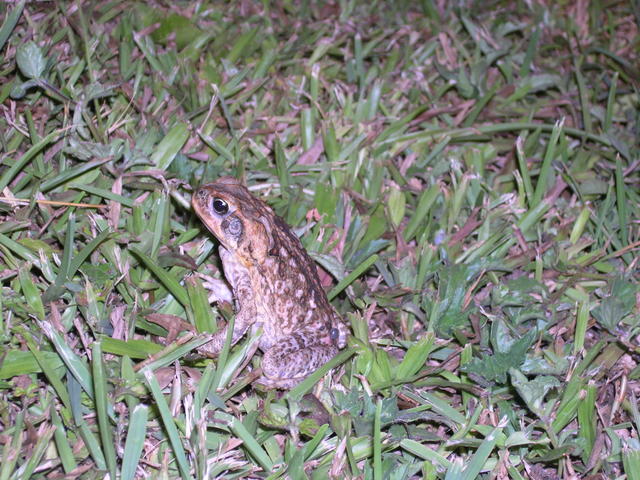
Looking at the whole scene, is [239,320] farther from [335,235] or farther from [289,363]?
[335,235]

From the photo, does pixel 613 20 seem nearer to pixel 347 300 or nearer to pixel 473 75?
pixel 473 75

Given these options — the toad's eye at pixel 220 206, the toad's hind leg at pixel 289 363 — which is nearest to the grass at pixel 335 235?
the toad's hind leg at pixel 289 363

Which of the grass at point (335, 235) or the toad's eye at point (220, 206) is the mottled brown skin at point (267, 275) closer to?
the toad's eye at point (220, 206)

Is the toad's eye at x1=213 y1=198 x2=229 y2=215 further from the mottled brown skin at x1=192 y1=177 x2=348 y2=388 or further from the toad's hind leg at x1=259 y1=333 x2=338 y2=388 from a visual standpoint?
the toad's hind leg at x1=259 y1=333 x2=338 y2=388

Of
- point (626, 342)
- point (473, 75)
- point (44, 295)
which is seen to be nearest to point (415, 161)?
point (473, 75)

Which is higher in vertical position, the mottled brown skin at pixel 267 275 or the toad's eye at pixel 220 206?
the toad's eye at pixel 220 206

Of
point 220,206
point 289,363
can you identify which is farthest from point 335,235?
point 289,363
